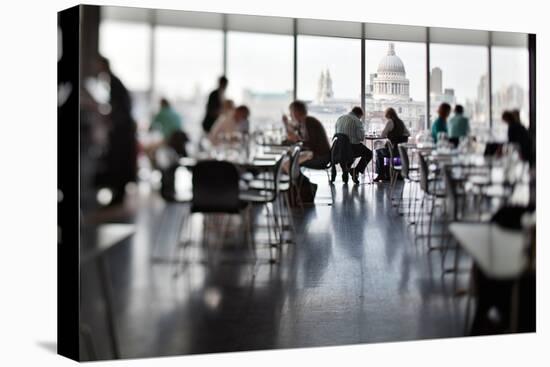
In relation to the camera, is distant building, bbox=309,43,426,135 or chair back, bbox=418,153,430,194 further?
chair back, bbox=418,153,430,194

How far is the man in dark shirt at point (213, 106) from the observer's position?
5512mm

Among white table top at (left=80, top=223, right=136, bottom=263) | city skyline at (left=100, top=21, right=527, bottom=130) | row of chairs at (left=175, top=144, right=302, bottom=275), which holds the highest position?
Result: city skyline at (left=100, top=21, right=527, bottom=130)

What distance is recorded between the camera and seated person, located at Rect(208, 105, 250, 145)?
554cm

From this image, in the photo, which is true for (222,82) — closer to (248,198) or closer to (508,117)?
(248,198)

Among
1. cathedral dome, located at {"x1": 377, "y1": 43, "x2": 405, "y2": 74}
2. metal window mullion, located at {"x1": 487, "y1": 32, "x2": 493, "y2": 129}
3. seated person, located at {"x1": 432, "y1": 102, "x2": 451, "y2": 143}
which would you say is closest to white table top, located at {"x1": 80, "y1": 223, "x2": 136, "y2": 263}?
cathedral dome, located at {"x1": 377, "y1": 43, "x2": 405, "y2": 74}

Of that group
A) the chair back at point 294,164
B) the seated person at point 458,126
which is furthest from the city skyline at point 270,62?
the chair back at point 294,164

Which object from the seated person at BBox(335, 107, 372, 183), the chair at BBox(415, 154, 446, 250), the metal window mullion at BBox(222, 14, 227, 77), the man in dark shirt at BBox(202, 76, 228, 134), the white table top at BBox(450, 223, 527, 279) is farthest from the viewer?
the white table top at BBox(450, 223, 527, 279)

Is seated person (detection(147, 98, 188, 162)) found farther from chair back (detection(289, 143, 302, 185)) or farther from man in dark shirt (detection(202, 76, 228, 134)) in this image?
chair back (detection(289, 143, 302, 185))

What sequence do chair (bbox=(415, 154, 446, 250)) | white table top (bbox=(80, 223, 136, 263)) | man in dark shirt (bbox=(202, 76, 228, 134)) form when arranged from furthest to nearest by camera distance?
1. chair (bbox=(415, 154, 446, 250))
2. man in dark shirt (bbox=(202, 76, 228, 134))
3. white table top (bbox=(80, 223, 136, 263))

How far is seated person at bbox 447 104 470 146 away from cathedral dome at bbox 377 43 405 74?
48 cm

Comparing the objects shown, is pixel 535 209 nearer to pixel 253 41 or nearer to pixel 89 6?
pixel 253 41

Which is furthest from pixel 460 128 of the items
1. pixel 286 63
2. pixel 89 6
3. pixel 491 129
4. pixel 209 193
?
pixel 89 6

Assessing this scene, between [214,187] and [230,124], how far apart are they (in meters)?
0.38

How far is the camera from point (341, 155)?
5.96 meters
